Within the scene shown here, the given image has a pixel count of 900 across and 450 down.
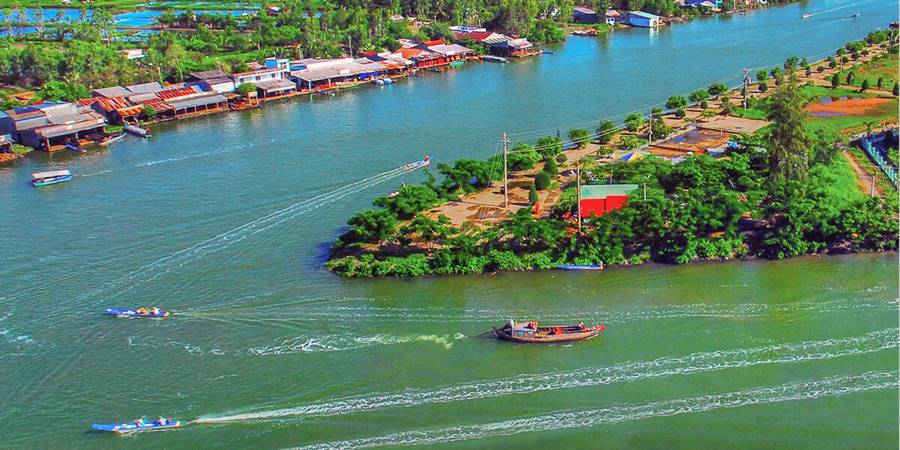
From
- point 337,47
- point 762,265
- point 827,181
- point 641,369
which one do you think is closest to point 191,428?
point 641,369

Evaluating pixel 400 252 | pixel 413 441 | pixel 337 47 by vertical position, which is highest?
pixel 337 47

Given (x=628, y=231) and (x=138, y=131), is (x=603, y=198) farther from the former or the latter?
(x=138, y=131)

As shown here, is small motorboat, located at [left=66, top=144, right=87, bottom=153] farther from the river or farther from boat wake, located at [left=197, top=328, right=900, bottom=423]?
boat wake, located at [left=197, top=328, right=900, bottom=423]

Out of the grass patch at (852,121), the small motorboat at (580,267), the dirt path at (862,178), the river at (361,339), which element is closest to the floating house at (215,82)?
the river at (361,339)

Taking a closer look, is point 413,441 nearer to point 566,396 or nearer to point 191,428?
point 566,396

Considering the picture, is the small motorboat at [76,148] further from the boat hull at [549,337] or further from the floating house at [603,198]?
the boat hull at [549,337]

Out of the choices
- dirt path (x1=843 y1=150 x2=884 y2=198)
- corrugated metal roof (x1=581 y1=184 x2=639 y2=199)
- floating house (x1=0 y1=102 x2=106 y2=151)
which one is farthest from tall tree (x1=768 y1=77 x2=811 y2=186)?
floating house (x1=0 y1=102 x2=106 y2=151)
